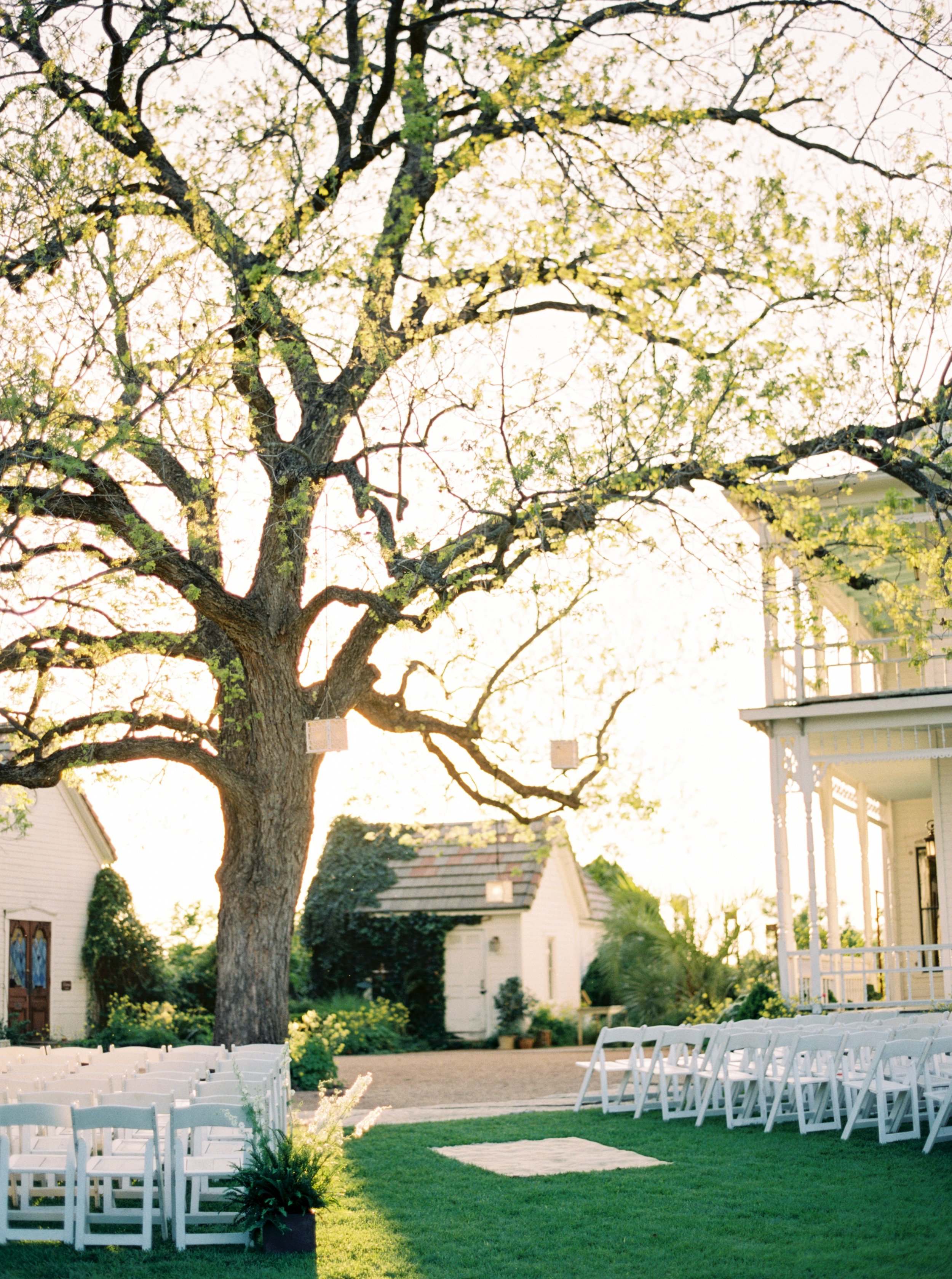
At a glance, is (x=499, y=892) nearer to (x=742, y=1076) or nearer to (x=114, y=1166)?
(x=742, y=1076)

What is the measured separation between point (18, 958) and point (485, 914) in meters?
9.57

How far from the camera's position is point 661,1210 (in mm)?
8102

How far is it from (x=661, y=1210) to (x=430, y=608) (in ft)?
18.5

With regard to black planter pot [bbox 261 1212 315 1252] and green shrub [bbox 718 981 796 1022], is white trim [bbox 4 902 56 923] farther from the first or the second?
black planter pot [bbox 261 1212 315 1252]

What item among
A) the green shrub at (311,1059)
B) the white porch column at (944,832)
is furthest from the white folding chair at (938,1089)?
the green shrub at (311,1059)

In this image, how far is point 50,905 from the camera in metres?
23.8

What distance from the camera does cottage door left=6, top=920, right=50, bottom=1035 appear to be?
22406 millimetres

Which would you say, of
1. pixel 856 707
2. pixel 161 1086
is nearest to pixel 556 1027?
pixel 856 707

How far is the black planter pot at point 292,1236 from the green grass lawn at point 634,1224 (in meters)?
0.11

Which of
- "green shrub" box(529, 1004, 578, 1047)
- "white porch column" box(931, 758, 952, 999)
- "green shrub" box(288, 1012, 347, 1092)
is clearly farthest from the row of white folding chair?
"green shrub" box(529, 1004, 578, 1047)

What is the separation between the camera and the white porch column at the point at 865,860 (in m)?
19.9

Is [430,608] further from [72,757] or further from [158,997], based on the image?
[158,997]

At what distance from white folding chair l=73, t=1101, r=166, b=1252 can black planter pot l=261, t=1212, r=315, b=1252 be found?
0.63 m

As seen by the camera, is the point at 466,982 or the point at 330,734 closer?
the point at 330,734
